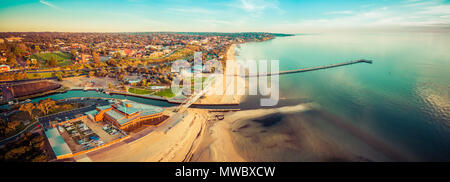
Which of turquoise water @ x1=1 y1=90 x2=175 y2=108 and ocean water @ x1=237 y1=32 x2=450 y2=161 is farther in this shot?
turquoise water @ x1=1 y1=90 x2=175 y2=108

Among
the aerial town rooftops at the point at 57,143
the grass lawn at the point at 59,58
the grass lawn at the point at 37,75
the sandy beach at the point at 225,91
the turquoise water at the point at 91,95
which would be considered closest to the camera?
the aerial town rooftops at the point at 57,143

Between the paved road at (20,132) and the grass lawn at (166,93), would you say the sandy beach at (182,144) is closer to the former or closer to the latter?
the grass lawn at (166,93)

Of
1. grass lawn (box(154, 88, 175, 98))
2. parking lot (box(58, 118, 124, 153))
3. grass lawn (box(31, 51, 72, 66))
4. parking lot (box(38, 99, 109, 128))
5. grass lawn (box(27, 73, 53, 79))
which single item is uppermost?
grass lawn (box(31, 51, 72, 66))

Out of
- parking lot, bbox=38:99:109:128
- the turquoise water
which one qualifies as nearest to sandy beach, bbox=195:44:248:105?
the turquoise water

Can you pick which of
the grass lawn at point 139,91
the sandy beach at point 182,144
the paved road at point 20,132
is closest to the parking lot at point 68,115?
the paved road at point 20,132

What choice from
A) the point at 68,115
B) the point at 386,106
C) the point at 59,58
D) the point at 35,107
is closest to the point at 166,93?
the point at 68,115

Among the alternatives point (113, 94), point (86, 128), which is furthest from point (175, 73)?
point (86, 128)

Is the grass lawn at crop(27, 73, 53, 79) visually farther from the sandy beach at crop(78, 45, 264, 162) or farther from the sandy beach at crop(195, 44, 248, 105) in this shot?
the sandy beach at crop(195, 44, 248, 105)

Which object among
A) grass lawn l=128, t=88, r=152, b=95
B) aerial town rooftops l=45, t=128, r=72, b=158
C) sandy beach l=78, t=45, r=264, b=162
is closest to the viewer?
aerial town rooftops l=45, t=128, r=72, b=158
